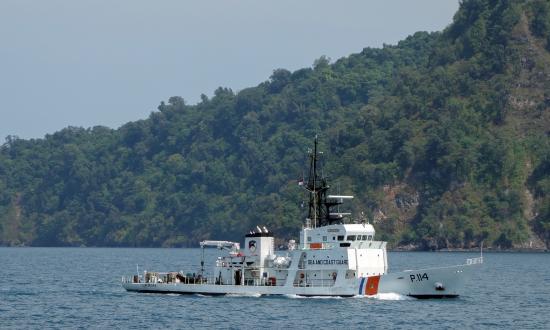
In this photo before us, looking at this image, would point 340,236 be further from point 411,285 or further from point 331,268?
point 411,285

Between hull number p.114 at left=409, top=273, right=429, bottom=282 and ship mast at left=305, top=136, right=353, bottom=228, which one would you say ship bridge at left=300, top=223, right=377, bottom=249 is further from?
hull number p.114 at left=409, top=273, right=429, bottom=282

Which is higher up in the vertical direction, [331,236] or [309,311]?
[331,236]

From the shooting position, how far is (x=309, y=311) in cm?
7531

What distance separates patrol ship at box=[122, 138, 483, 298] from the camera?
80062 millimetres

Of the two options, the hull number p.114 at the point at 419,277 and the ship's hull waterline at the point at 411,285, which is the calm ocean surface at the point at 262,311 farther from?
the hull number p.114 at the point at 419,277

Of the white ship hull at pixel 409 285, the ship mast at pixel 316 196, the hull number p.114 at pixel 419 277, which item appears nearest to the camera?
the white ship hull at pixel 409 285

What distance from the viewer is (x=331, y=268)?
80.6m

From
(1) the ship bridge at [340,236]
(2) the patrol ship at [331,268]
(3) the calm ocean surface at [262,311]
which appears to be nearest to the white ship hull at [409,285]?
(2) the patrol ship at [331,268]

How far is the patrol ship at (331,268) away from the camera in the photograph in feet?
263

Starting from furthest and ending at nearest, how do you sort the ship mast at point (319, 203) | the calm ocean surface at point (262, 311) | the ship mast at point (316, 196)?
the ship mast at point (316, 196) < the ship mast at point (319, 203) < the calm ocean surface at point (262, 311)

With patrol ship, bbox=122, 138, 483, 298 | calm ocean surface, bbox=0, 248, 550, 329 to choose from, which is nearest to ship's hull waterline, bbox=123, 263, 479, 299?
patrol ship, bbox=122, 138, 483, 298

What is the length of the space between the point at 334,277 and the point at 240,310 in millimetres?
7374

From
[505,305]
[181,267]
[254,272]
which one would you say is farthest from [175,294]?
[181,267]

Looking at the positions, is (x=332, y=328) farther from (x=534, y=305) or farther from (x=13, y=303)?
(x=13, y=303)
